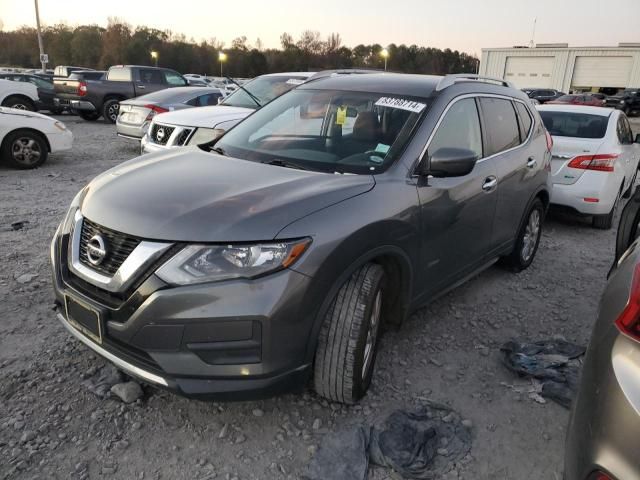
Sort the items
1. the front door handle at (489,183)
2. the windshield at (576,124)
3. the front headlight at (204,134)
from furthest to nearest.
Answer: the front headlight at (204,134)
the windshield at (576,124)
the front door handle at (489,183)

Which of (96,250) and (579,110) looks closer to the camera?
(96,250)

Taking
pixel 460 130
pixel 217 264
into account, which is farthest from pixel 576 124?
pixel 217 264

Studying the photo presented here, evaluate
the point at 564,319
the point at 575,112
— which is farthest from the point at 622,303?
the point at 575,112

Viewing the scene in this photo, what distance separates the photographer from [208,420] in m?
2.69

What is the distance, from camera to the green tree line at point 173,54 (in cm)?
7162

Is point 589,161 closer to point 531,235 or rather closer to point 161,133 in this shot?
point 531,235

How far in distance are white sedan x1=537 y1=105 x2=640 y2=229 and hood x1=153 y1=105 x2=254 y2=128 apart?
417cm

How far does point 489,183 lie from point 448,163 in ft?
2.96

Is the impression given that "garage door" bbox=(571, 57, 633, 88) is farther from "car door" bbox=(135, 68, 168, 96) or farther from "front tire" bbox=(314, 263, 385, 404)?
"front tire" bbox=(314, 263, 385, 404)

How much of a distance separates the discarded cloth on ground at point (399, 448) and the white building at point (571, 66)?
51.6m

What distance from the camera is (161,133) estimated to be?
7.57 metres

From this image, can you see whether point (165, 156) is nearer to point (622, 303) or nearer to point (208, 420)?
point (208, 420)

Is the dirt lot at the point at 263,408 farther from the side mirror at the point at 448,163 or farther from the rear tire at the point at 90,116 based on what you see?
the rear tire at the point at 90,116

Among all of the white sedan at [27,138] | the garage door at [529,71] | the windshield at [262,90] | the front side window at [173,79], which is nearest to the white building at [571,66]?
the garage door at [529,71]
